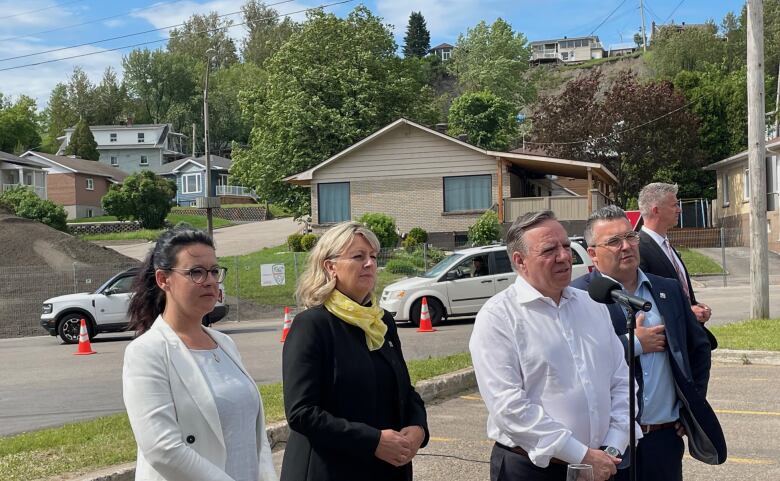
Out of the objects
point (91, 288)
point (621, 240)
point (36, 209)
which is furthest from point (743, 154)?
point (621, 240)

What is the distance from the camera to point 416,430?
3965mm

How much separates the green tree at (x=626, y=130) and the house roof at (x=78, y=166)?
49.8 meters

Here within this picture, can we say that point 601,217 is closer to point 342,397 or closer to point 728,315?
point 342,397

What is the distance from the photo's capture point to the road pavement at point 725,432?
6.86m

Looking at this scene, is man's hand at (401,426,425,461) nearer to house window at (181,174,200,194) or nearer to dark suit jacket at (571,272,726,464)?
dark suit jacket at (571,272,726,464)

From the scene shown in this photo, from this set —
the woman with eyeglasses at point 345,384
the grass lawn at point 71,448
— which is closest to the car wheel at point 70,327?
the grass lawn at point 71,448

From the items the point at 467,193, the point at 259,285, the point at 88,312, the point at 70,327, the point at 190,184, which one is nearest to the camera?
the point at 88,312

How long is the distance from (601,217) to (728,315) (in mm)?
15494

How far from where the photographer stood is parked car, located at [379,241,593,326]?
19.9 metres

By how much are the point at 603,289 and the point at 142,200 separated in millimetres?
57866

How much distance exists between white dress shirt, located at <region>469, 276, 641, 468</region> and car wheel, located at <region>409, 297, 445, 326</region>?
16.0 metres

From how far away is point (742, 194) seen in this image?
44.8 m

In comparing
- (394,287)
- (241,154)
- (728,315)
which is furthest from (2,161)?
(728,315)

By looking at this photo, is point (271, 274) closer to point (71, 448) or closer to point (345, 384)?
point (71, 448)
